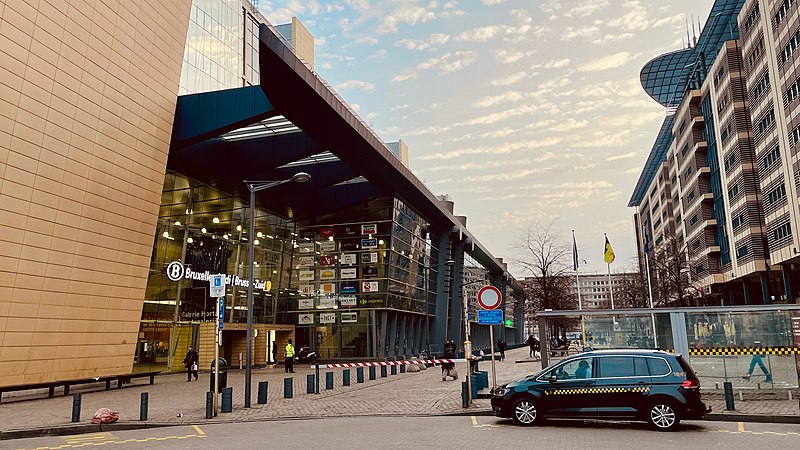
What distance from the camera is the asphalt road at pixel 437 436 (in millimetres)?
10773

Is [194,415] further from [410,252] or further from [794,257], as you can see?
[794,257]

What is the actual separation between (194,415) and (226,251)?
2274 cm

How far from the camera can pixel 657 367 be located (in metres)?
12.5

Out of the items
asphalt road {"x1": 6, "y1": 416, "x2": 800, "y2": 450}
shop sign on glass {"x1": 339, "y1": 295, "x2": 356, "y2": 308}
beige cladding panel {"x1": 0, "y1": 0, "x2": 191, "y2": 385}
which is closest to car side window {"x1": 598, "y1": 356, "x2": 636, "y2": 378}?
asphalt road {"x1": 6, "y1": 416, "x2": 800, "y2": 450}

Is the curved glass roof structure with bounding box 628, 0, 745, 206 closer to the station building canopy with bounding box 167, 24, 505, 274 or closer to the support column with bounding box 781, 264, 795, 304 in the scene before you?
the support column with bounding box 781, 264, 795, 304

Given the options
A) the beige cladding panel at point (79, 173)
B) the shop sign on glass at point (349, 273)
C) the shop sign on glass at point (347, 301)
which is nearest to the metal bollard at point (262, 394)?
the beige cladding panel at point (79, 173)

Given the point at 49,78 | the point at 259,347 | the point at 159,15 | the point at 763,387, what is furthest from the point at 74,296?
the point at 763,387

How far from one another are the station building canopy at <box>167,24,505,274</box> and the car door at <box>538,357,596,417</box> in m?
14.9

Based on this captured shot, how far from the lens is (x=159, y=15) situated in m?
28.0

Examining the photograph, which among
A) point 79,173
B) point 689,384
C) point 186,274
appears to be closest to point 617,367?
point 689,384

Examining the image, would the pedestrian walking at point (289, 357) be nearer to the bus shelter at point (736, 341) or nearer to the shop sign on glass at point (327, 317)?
the shop sign on glass at point (327, 317)

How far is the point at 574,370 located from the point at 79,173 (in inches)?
779

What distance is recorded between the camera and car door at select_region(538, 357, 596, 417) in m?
12.8

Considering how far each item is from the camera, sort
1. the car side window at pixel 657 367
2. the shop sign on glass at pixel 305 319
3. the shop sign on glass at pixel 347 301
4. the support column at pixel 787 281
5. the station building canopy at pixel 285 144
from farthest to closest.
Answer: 1. the support column at pixel 787 281
2. the shop sign on glass at pixel 305 319
3. the shop sign on glass at pixel 347 301
4. the station building canopy at pixel 285 144
5. the car side window at pixel 657 367
